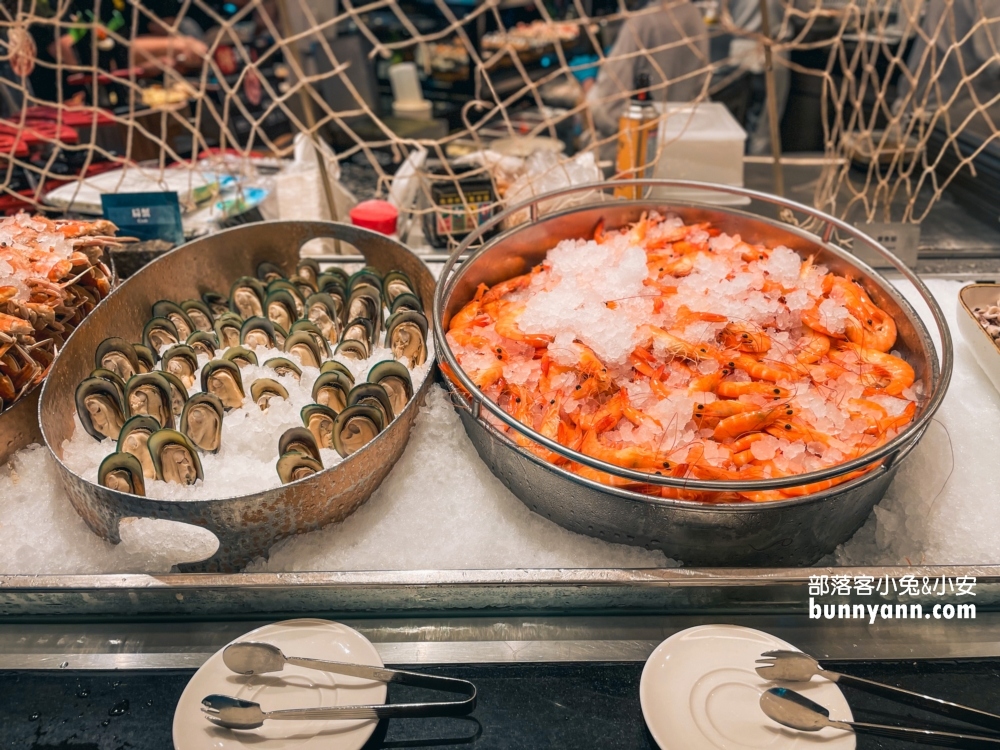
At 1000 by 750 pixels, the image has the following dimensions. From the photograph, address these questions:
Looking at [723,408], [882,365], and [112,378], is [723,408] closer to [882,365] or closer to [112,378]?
[882,365]

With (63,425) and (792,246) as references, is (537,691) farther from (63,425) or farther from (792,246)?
(792,246)

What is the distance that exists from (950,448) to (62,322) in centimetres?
258

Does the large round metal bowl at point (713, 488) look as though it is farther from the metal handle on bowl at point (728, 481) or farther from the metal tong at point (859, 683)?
the metal tong at point (859, 683)

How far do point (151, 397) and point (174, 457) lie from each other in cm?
30

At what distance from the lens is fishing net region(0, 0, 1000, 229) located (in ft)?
8.45

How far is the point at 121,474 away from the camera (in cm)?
145

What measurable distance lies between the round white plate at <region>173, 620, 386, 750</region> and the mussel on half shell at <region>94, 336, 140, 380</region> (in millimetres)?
925

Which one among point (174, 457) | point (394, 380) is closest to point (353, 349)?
point (394, 380)

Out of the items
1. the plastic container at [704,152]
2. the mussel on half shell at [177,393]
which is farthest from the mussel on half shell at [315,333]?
the plastic container at [704,152]

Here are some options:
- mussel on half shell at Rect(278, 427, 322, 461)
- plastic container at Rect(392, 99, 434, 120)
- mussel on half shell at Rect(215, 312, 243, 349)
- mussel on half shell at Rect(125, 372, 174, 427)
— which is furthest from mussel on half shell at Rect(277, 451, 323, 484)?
plastic container at Rect(392, 99, 434, 120)

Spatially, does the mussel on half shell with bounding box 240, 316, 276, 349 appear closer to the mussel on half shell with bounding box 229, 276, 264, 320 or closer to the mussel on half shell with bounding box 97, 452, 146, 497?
the mussel on half shell with bounding box 229, 276, 264, 320

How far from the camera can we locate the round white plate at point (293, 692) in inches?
46.6

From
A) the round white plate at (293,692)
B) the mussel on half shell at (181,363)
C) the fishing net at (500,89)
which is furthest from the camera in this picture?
the fishing net at (500,89)

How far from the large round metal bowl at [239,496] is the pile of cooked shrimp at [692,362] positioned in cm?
31
